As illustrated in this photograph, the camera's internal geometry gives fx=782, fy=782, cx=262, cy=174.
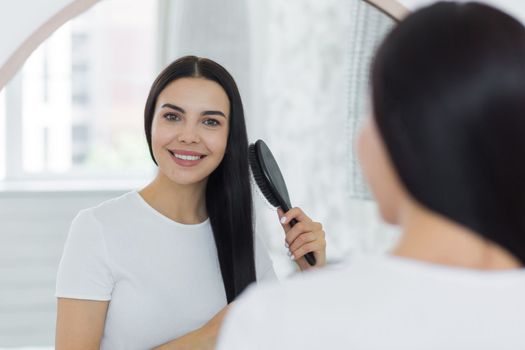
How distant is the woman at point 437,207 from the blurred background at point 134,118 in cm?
170

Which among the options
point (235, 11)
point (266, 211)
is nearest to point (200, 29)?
point (235, 11)

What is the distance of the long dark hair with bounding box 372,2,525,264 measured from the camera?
13.6 inches

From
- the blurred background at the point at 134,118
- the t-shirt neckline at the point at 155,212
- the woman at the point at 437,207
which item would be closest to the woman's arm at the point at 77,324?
the t-shirt neckline at the point at 155,212

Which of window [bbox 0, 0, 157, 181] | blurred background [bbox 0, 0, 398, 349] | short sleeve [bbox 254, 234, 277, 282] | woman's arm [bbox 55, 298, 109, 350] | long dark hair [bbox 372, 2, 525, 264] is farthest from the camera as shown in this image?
window [bbox 0, 0, 157, 181]

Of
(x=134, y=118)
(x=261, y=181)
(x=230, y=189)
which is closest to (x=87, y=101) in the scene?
(x=134, y=118)

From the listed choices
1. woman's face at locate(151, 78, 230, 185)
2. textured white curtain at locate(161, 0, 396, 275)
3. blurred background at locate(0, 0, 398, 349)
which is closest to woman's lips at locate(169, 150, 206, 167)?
woman's face at locate(151, 78, 230, 185)

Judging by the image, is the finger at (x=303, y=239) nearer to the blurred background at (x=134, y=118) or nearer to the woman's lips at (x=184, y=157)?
the woman's lips at (x=184, y=157)

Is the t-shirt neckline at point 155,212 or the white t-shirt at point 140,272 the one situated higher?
the t-shirt neckline at point 155,212

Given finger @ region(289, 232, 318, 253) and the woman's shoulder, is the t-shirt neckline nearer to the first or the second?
the woman's shoulder

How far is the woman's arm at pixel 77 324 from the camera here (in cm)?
83

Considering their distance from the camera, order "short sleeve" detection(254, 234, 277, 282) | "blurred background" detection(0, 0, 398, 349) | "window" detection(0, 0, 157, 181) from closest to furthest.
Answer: "short sleeve" detection(254, 234, 277, 282) → "blurred background" detection(0, 0, 398, 349) → "window" detection(0, 0, 157, 181)

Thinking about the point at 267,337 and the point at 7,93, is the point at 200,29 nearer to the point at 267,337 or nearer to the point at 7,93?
the point at 7,93

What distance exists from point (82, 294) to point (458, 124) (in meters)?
0.58

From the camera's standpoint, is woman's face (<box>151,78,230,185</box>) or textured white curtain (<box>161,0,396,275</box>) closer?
woman's face (<box>151,78,230,185</box>)
